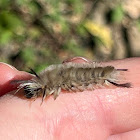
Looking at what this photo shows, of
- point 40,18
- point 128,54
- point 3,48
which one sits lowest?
point 128,54

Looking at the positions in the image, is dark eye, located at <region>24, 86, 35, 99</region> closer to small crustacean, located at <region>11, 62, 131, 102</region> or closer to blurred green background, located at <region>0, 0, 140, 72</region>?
small crustacean, located at <region>11, 62, 131, 102</region>

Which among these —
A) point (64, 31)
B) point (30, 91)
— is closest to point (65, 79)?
point (30, 91)

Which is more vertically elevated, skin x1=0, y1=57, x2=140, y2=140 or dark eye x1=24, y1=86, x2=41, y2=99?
dark eye x1=24, y1=86, x2=41, y2=99

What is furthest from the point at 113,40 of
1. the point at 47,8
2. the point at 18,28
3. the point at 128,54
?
the point at 18,28

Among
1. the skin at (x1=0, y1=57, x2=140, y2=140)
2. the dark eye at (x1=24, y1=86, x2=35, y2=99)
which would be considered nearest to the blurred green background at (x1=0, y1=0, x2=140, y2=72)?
the skin at (x1=0, y1=57, x2=140, y2=140)

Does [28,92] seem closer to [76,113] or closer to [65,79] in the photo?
[65,79]

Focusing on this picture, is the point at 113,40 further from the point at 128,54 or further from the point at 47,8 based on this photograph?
the point at 47,8

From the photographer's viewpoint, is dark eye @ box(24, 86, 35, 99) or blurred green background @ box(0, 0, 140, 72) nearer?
dark eye @ box(24, 86, 35, 99)
